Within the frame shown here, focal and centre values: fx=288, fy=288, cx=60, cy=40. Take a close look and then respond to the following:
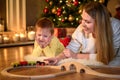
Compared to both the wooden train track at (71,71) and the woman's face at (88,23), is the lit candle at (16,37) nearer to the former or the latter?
the woman's face at (88,23)

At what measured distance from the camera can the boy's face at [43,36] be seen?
2.40m

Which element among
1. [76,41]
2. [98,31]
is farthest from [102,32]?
[76,41]

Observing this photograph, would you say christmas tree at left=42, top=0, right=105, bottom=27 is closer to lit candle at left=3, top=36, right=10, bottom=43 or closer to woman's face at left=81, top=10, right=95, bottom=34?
lit candle at left=3, top=36, right=10, bottom=43

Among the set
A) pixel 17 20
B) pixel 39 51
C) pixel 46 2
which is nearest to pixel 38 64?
pixel 39 51

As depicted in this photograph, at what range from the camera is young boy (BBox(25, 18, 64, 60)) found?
242 centimetres

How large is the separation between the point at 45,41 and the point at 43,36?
5 cm

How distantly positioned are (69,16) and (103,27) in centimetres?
392

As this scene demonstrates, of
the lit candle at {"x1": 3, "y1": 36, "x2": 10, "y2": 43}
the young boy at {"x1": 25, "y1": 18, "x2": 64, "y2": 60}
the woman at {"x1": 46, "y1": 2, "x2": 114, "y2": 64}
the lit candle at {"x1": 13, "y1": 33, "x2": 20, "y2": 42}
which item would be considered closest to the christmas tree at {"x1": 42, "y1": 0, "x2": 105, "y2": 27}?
the lit candle at {"x1": 13, "y1": 33, "x2": 20, "y2": 42}

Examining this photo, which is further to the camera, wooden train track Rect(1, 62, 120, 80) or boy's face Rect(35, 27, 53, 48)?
boy's face Rect(35, 27, 53, 48)

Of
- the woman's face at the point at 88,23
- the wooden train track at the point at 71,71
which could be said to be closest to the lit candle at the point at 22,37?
the woman's face at the point at 88,23

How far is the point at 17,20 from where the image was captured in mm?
5531

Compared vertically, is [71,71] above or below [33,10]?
below

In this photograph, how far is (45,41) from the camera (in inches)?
96.3

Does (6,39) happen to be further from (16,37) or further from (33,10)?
(33,10)
